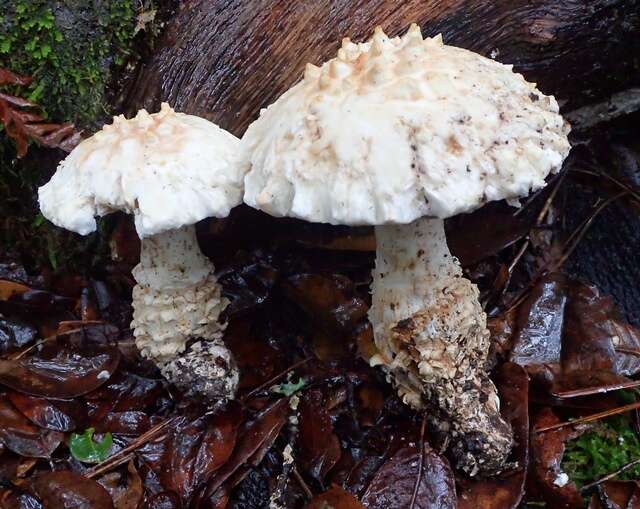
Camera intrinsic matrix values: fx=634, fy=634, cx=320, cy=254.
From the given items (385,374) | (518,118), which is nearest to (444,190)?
(518,118)

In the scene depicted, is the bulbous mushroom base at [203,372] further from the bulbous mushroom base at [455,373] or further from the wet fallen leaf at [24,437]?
the bulbous mushroom base at [455,373]

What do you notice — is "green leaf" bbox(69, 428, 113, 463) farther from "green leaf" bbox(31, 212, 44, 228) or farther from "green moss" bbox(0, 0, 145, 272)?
"green moss" bbox(0, 0, 145, 272)

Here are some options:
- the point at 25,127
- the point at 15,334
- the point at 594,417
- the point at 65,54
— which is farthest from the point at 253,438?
the point at 65,54

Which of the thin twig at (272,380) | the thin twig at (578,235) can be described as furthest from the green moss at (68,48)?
the thin twig at (578,235)

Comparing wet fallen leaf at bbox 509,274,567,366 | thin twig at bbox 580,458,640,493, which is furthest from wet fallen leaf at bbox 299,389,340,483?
thin twig at bbox 580,458,640,493

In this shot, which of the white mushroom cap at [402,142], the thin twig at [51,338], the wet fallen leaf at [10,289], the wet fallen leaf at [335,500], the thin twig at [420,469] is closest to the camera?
the white mushroom cap at [402,142]

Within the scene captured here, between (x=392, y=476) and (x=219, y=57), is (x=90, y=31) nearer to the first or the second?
(x=219, y=57)

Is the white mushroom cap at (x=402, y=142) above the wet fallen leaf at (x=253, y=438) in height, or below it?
above
